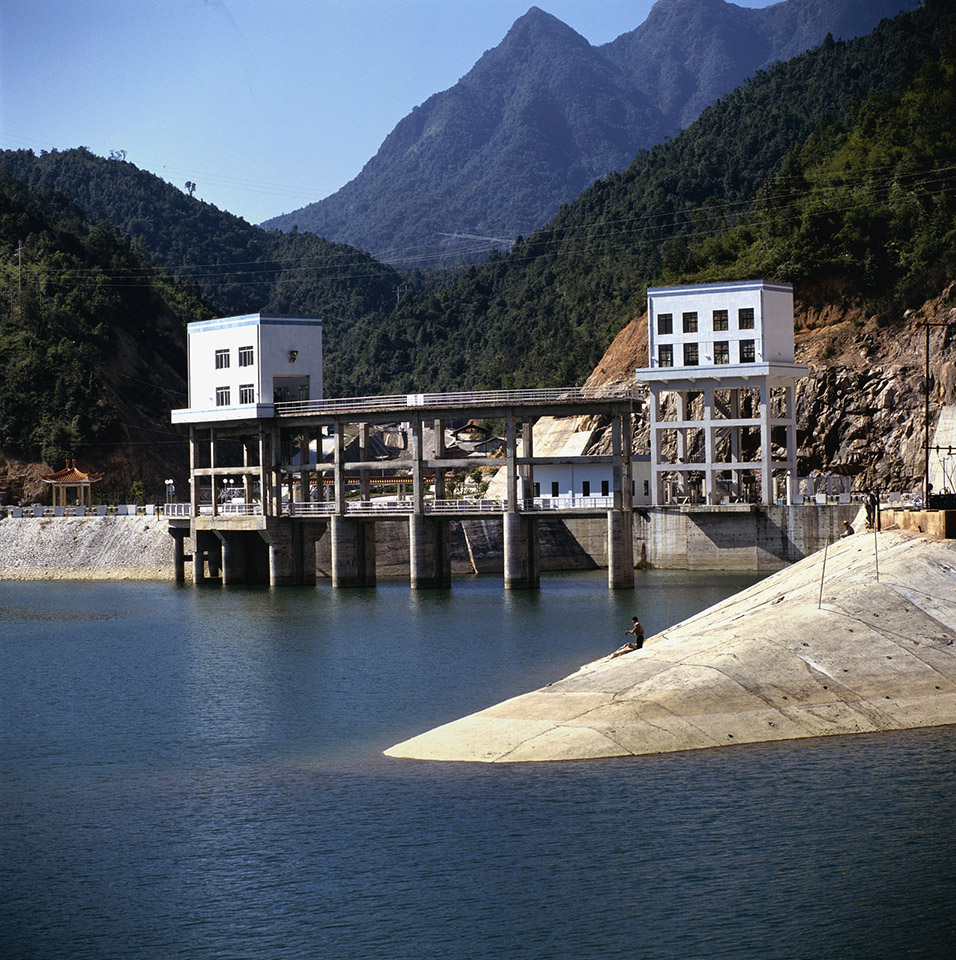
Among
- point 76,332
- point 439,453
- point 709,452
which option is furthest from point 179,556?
point 76,332

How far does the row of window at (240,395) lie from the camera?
86250mm

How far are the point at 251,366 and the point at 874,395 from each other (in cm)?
4631

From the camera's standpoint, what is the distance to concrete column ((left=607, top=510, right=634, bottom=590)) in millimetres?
76375

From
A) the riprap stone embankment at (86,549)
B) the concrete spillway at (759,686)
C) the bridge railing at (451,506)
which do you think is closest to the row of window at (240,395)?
the bridge railing at (451,506)

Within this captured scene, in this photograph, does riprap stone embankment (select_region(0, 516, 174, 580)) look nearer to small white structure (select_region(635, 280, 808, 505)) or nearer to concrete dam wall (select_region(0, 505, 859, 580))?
concrete dam wall (select_region(0, 505, 859, 580))

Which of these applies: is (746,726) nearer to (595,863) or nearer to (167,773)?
(595,863)

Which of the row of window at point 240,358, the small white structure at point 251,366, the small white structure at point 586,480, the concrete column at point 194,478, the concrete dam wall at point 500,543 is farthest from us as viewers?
the small white structure at point 586,480

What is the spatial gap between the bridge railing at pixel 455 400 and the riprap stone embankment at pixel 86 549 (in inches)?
724

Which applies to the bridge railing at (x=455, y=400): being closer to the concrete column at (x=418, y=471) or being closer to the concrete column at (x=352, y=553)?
the concrete column at (x=418, y=471)

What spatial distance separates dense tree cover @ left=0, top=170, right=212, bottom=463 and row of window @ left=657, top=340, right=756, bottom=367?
2477 inches

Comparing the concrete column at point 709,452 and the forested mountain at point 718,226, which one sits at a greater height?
the forested mountain at point 718,226

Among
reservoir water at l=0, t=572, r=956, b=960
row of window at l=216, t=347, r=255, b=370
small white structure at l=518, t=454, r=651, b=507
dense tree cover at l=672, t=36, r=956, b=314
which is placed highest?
dense tree cover at l=672, t=36, r=956, b=314

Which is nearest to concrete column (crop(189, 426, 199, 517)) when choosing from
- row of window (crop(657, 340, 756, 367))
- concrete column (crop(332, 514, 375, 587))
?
concrete column (crop(332, 514, 375, 587))

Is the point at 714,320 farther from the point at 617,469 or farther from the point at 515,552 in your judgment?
the point at 515,552
